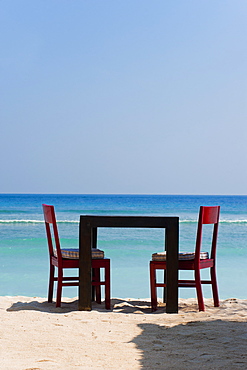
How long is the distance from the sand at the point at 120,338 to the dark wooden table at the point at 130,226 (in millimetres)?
135

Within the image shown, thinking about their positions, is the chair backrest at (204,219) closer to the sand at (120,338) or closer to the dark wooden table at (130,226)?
the dark wooden table at (130,226)

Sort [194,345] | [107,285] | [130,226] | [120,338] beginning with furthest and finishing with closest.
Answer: [107,285], [130,226], [120,338], [194,345]

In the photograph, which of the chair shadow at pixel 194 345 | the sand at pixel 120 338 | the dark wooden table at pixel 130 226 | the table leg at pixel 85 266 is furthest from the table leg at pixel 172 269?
the table leg at pixel 85 266

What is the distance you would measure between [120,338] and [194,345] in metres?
0.48

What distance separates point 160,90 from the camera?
1051 inches

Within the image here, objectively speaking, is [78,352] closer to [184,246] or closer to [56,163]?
[184,246]

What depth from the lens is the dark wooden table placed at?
11.9 feet

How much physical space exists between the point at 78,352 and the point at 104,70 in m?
21.9

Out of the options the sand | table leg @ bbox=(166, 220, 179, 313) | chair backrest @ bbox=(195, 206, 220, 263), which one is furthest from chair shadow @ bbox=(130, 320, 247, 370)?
chair backrest @ bbox=(195, 206, 220, 263)

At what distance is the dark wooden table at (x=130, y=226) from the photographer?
11.9ft

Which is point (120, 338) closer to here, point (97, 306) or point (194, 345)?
point (194, 345)

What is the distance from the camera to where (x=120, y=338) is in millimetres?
2750

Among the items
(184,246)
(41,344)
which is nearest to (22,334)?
(41,344)


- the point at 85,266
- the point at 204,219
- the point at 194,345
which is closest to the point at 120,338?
the point at 194,345
